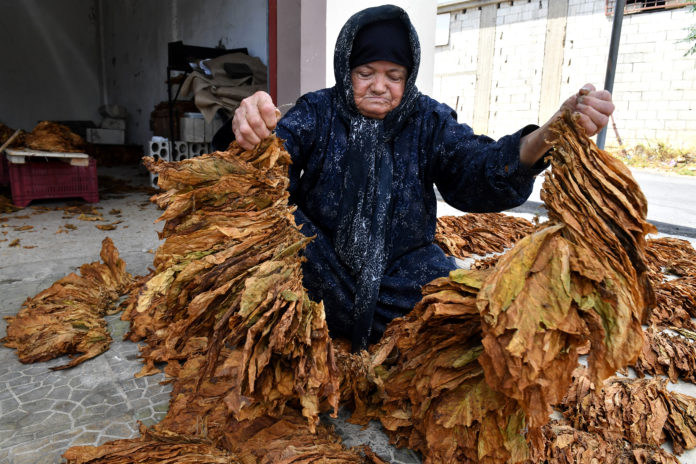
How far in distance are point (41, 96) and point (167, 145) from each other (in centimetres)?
638

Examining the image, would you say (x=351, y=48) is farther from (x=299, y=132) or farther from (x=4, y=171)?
(x=4, y=171)

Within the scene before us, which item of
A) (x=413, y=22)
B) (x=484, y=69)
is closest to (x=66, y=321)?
(x=413, y=22)

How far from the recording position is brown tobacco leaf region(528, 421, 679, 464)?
1332 millimetres

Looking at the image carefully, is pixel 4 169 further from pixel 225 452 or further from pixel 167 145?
pixel 225 452

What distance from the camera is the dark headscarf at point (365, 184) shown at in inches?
77.4

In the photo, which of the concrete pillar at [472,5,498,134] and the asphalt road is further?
the concrete pillar at [472,5,498,134]

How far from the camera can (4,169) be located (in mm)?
6492

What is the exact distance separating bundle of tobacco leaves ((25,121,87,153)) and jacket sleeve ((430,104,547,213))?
5.07 m

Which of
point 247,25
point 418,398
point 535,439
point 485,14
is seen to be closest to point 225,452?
point 418,398

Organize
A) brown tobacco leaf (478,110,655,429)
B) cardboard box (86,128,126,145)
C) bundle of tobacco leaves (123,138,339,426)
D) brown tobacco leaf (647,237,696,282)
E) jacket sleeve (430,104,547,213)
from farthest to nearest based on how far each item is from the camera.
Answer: cardboard box (86,128,126,145) → brown tobacco leaf (647,237,696,282) → jacket sleeve (430,104,547,213) → bundle of tobacco leaves (123,138,339,426) → brown tobacco leaf (478,110,655,429)

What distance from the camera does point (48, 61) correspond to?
35.5ft

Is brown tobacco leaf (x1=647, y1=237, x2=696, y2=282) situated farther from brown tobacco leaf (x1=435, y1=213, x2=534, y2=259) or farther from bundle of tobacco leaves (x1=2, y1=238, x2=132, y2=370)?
bundle of tobacco leaves (x1=2, y1=238, x2=132, y2=370)

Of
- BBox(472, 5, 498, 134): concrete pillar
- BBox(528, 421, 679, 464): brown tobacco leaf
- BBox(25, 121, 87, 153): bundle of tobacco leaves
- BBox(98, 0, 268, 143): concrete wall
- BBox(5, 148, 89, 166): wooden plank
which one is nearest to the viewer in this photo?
BBox(528, 421, 679, 464): brown tobacco leaf

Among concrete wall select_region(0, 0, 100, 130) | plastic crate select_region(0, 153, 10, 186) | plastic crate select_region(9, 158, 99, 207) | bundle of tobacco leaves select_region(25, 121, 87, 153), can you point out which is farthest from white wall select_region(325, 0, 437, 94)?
concrete wall select_region(0, 0, 100, 130)
